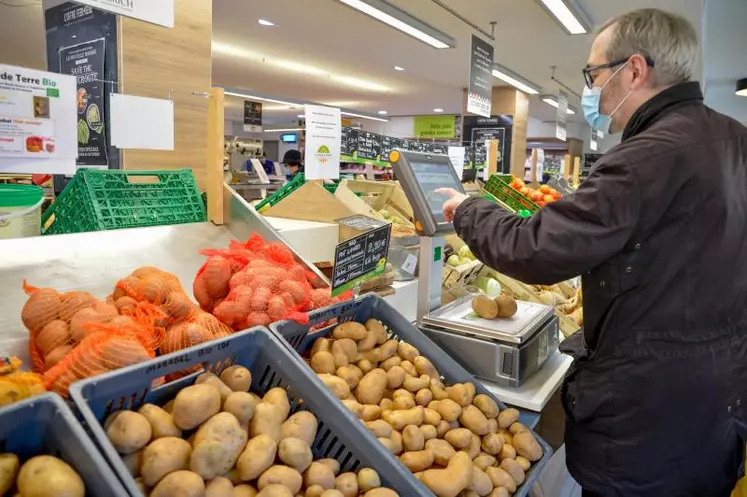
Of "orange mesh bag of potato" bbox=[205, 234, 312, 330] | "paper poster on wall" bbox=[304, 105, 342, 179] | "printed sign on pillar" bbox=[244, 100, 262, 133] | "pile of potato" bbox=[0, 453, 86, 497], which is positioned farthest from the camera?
"printed sign on pillar" bbox=[244, 100, 262, 133]

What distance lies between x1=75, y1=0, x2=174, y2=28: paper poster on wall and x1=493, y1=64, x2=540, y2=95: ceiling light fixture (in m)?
7.63

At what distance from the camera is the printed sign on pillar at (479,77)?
6195mm

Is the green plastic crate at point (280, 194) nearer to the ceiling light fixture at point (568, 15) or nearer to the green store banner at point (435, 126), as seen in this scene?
the ceiling light fixture at point (568, 15)

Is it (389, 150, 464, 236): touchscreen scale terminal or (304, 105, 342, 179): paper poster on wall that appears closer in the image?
(389, 150, 464, 236): touchscreen scale terminal

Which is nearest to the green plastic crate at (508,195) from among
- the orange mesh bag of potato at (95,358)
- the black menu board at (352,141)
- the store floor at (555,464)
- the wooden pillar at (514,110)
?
the black menu board at (352,141)

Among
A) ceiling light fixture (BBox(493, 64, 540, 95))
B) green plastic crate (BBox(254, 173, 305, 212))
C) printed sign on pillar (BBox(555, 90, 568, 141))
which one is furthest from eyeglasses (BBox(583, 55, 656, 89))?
printed sign on pillar (BBox(555, 90, 568, 141))

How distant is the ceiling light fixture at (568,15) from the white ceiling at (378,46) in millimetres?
234

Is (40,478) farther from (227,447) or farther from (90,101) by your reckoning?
(90,101)

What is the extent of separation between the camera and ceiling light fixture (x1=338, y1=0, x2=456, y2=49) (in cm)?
561

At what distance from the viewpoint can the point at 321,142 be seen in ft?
9.44

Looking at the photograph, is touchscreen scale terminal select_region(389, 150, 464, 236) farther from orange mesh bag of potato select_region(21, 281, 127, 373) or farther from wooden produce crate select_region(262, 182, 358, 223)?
orange mesh bag of potato select_region(21, 281, 127, 373)

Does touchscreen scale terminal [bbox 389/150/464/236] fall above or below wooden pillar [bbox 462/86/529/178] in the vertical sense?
below

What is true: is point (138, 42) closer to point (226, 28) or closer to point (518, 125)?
point (226, 28)

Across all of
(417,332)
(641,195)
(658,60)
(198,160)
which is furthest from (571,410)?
(198,160)
